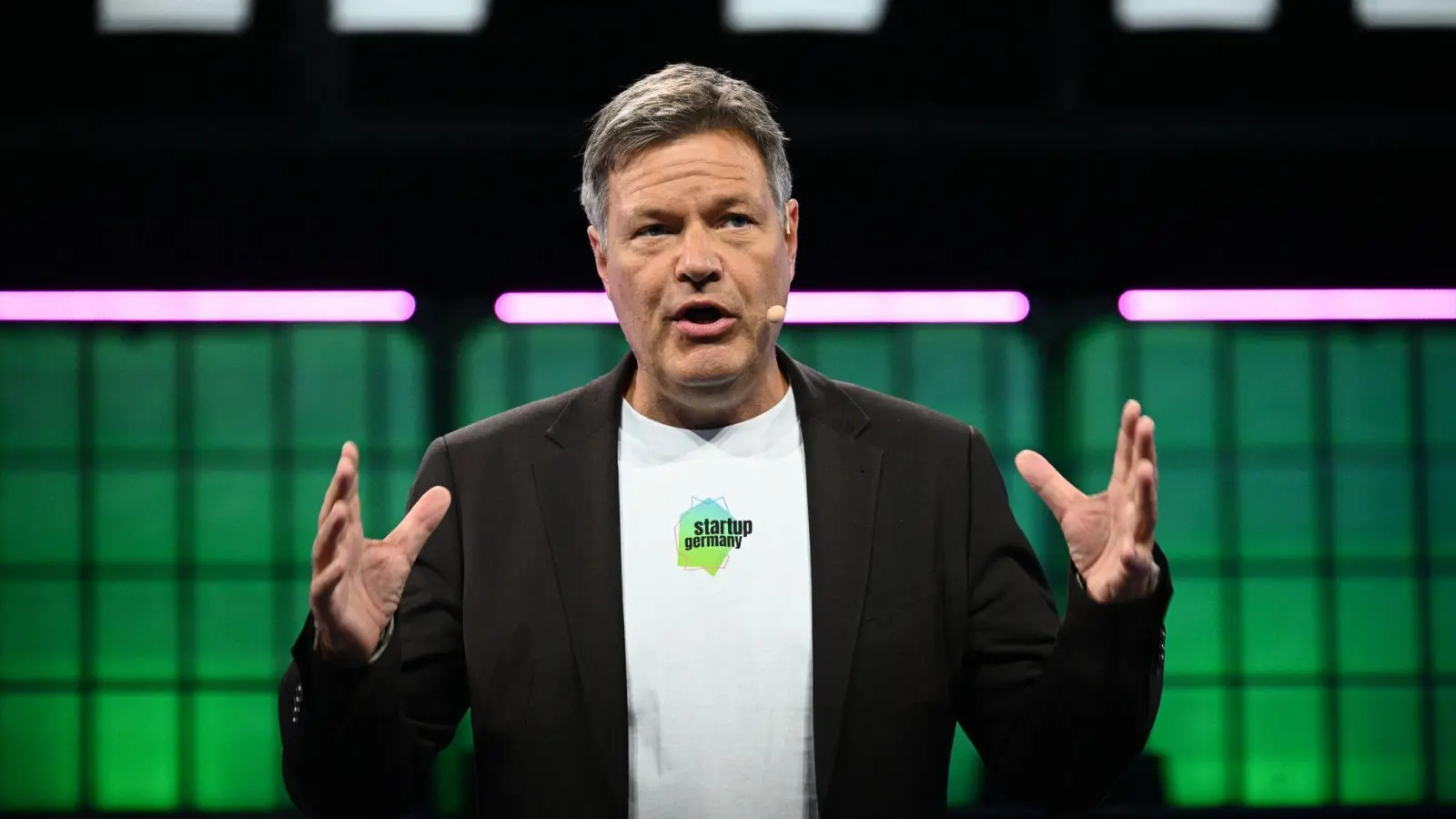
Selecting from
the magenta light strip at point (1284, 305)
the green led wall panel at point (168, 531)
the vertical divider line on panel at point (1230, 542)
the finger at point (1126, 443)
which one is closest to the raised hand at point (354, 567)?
the finger at point (1126, 443)

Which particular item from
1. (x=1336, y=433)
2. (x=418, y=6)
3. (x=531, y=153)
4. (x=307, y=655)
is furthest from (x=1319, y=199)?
(x=307, y=655)

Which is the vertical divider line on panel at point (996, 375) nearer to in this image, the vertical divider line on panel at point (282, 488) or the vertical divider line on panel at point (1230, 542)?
the vertical divider line on panel at point (1230, 542)

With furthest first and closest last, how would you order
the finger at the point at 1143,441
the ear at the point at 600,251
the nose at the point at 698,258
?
the ear at the point at 600,251
the nose at the point at 698,258
the finger at the point at 1143,441

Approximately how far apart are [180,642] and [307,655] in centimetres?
412

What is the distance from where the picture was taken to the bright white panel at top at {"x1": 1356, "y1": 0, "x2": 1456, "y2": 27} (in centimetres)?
Result: 578

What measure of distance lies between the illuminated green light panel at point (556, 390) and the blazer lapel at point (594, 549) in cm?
343

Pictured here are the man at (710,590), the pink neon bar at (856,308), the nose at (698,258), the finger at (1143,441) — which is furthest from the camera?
the pink neon bar at (856,308)

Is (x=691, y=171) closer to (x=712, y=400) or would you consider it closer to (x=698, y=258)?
(x=698, y=258)

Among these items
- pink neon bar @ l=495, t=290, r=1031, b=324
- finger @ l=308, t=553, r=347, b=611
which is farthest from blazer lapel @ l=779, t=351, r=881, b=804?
pink neon bar @ l=495, t=290, r=1031, b=324

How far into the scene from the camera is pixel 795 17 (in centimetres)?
570

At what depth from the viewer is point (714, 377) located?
1854 millimetres

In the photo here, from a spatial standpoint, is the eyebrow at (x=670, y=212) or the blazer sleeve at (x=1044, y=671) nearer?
the blazer sleeve at (x=1044, y=671)

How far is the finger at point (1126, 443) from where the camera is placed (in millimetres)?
1567

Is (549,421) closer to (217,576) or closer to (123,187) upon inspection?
(217,576)
